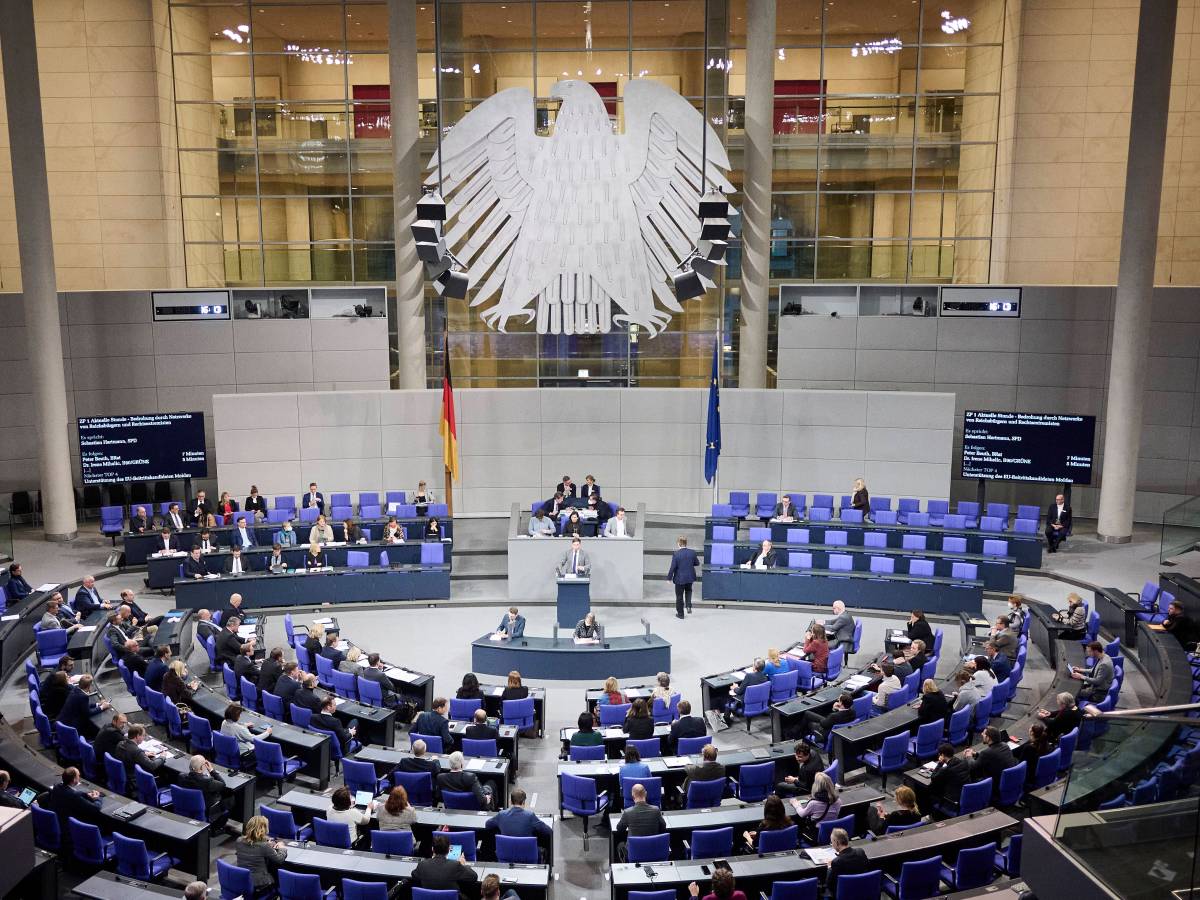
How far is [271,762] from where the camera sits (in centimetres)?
1115

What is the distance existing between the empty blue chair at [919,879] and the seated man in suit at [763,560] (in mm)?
9444

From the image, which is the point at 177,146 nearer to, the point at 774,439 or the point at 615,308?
the point at 615,308

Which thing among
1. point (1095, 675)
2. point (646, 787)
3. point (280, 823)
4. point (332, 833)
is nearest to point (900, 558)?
point (1095, 675)

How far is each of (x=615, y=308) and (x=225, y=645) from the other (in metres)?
12.6

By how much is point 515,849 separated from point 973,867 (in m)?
3.92

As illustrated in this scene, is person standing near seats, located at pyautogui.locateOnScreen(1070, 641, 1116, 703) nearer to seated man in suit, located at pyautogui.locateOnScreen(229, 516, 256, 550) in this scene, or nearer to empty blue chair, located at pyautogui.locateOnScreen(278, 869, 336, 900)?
empty blue chair, located at pyautogui.locateOnScreen(278, 869, 336, 900)

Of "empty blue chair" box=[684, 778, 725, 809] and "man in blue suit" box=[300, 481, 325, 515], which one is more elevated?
"man in blue suit" box=[300, 481, 325, 515]

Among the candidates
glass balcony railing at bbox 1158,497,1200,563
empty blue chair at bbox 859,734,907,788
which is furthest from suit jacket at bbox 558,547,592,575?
glass balcony railing at bbox 1158,497,1200,563

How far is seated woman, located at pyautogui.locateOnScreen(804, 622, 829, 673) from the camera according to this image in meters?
13.9

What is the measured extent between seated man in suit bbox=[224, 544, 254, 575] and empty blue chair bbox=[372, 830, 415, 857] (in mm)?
9801

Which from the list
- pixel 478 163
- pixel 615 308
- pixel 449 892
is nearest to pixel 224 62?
pixel 478 163

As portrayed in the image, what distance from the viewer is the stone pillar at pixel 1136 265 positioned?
19.6 meters

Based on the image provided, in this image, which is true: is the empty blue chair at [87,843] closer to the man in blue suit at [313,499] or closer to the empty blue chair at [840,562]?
the man in blue suit at [313,499]

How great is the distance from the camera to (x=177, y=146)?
2545 centimetres
